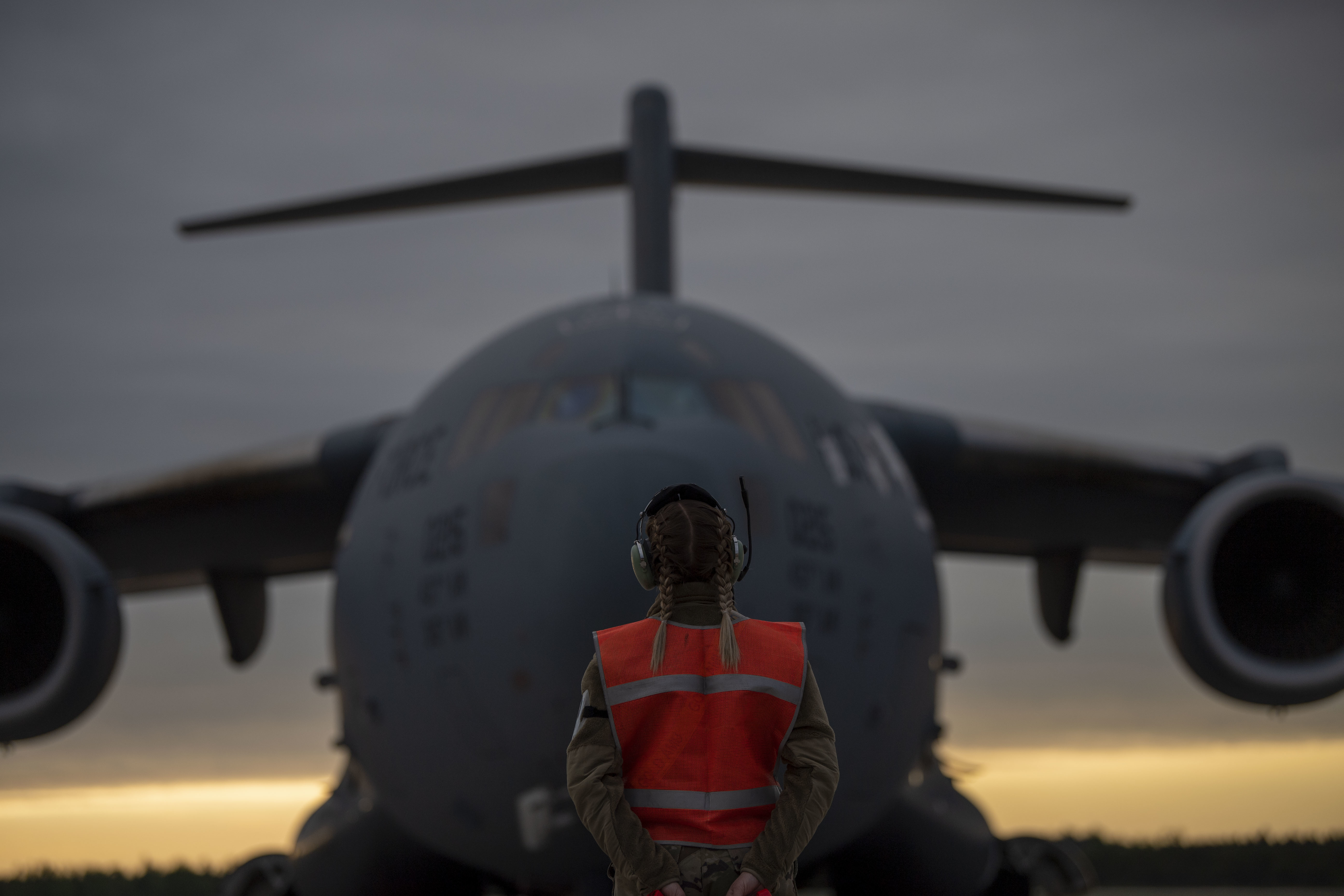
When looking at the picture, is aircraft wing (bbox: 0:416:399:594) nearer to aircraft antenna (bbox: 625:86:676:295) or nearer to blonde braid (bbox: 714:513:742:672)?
aircraft antenna (bbox: 625:86:676:295)

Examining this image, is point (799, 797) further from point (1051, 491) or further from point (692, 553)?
point (1051, 491)

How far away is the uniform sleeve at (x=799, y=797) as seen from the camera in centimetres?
201

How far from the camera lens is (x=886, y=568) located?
476 cm

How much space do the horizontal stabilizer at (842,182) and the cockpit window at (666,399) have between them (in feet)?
16.8

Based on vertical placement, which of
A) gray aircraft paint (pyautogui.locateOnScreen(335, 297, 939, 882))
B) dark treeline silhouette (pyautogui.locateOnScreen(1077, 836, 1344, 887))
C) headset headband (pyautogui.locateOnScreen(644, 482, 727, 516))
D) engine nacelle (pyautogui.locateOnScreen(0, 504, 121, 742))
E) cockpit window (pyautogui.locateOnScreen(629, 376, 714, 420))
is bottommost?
dark treeline silhouette (pyautogui.locateOnScreen(1077, 836, 1344, 887))

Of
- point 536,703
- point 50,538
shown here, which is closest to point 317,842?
point 50,538

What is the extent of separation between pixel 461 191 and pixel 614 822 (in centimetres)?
801

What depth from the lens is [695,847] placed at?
2.06 m

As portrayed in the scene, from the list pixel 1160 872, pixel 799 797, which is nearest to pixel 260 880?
pixel 799 797

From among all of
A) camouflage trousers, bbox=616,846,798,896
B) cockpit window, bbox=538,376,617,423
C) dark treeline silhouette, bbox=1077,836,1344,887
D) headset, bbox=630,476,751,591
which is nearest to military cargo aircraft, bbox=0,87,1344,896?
cockpit window, bbox=538,376,617,423

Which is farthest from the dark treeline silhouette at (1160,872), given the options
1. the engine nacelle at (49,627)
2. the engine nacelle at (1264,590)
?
the engine nacelle at (1264,590)

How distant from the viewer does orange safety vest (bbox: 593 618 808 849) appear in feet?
6.71

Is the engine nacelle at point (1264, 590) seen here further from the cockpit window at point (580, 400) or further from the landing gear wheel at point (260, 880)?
the landing gear wheel at point (260, 880)

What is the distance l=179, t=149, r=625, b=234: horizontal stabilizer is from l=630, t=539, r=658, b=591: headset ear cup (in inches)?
299
